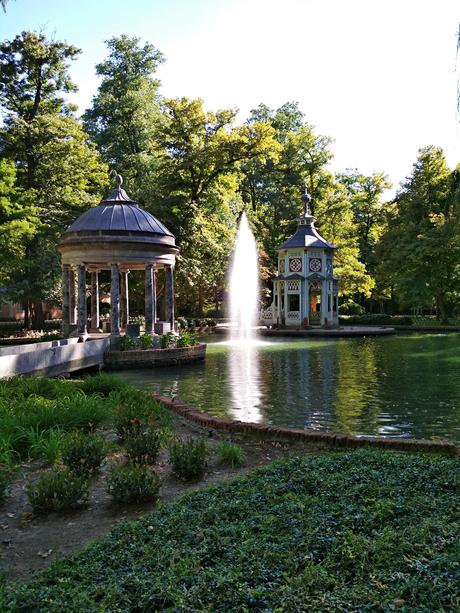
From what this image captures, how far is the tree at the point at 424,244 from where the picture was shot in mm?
41875

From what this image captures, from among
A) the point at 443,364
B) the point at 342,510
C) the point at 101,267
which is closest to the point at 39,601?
the point at 342,510

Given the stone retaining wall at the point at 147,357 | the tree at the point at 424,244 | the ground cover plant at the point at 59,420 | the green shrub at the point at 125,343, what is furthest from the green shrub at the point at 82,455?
the tree at the point at 424,244

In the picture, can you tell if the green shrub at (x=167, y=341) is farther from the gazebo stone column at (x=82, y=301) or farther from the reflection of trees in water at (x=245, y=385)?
the gazebo stone column at (x=82, y=301)

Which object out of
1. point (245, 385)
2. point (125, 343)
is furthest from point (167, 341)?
point (245, 385)

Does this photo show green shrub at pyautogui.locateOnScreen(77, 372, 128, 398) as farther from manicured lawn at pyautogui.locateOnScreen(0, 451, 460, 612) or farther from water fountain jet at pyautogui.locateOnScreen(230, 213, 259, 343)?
water fountain jet at pyautogui.locateOnScreen(230, 213, 259, 343)

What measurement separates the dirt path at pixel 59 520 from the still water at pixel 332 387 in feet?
11.4

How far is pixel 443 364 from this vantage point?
19562mm

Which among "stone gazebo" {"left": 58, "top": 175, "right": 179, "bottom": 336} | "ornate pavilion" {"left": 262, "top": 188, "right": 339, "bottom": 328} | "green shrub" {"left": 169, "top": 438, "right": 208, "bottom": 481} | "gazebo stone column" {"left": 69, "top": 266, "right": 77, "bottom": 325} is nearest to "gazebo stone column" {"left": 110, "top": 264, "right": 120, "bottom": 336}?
"stone gazebo" {"left": 58, "top": 175, "right": 179, "bottom": 336}

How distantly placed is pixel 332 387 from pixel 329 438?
23.5ft

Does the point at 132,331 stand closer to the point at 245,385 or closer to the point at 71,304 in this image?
the point at 71,304

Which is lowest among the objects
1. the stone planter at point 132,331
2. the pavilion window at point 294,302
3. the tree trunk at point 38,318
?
the stone planter at point 132,331

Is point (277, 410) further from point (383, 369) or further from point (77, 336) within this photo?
point (77, 336)

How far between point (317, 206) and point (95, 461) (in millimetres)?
47324

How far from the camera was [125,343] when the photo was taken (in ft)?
70.4
